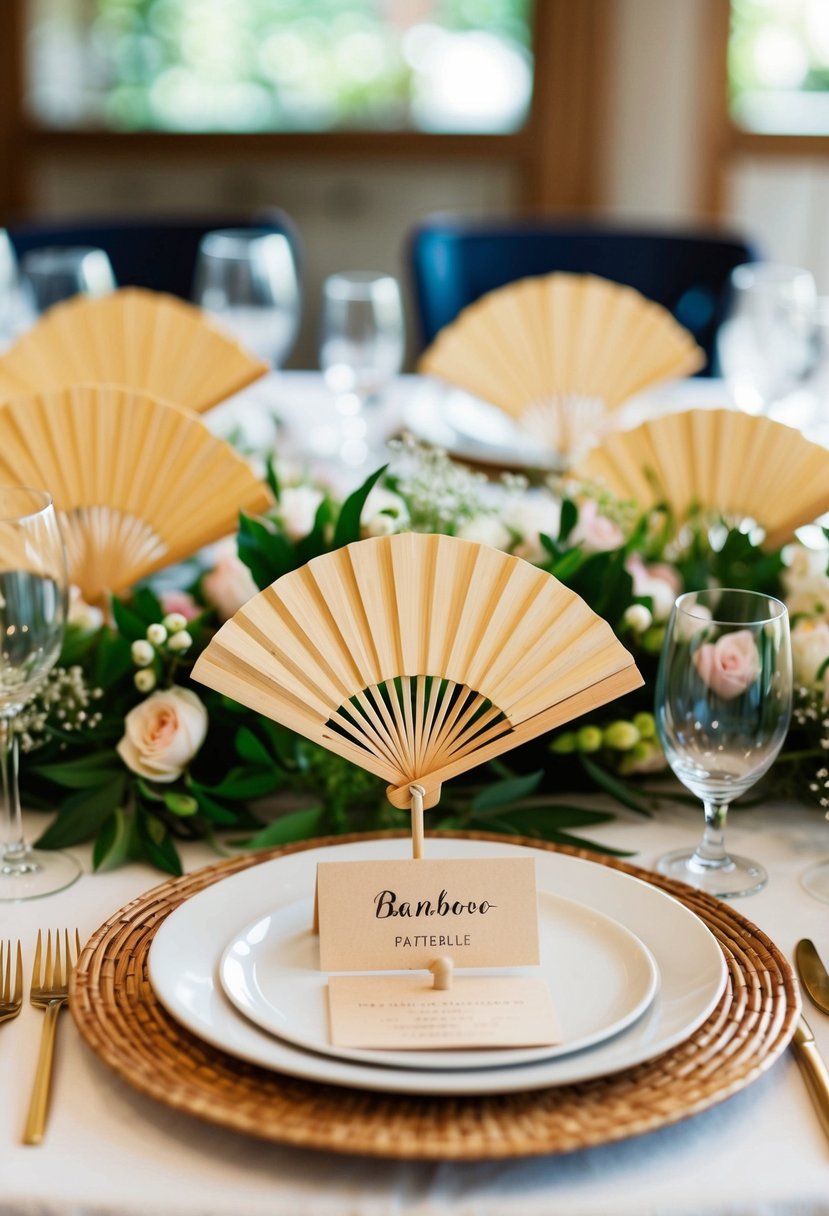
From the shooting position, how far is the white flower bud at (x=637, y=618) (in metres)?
1.18

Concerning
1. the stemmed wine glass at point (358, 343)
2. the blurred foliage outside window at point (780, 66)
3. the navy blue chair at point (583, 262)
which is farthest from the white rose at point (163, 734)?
the blurred foliage outside window at point (780, 66)

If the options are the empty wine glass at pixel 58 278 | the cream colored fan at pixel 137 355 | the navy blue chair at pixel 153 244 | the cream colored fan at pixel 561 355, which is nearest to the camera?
the cream colored fan at pixel 137 355

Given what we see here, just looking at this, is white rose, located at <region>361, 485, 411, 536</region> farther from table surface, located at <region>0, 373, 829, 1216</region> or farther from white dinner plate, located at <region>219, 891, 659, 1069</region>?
table surface, located at <region>0, 373, 829, 1216</region>

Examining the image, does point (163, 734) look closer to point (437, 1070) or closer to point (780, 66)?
point (437, 1070)

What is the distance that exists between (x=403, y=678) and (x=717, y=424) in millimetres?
580

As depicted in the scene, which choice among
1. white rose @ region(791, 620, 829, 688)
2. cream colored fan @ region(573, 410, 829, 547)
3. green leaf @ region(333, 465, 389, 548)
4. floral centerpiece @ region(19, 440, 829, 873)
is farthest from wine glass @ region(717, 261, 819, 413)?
green leaf @ region(333, 465, 389, 548)

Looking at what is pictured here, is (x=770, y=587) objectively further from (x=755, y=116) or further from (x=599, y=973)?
(x=755, y=116)

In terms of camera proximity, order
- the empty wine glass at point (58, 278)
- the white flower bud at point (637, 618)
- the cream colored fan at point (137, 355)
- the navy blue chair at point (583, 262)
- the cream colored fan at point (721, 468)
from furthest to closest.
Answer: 1. the navy blue chair at point (583, 262)
2. the empty wine glass at point (58, 278)
3. the cream colored fan at point (137, 355)
4. the cream colored fan at point (721, 468)
5. the white flower bud at point (637, 618)

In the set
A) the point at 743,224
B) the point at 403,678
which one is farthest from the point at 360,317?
A: the point at 743,224

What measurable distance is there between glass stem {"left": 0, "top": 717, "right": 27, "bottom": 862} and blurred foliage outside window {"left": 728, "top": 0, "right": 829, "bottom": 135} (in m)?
3.05

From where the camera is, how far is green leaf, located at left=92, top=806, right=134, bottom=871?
41.5 inches

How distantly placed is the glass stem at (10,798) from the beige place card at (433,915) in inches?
11.7

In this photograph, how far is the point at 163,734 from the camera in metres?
1.09

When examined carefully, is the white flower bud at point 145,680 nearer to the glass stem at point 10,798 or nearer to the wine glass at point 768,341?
the glass stem at point 10,798
